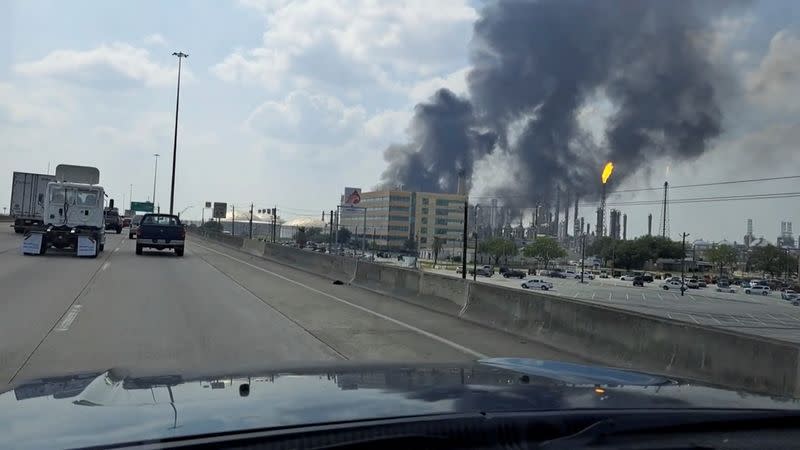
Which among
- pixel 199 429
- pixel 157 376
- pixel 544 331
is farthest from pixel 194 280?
pixel 199 429

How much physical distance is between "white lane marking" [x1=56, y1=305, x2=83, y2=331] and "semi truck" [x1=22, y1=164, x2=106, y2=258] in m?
17.8

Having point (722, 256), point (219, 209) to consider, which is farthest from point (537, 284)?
point (219, 209)

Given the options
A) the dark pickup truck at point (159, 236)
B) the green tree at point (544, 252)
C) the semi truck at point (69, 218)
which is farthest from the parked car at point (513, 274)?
the dark pickup truck at point (159, 236)

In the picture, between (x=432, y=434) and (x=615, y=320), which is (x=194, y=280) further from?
(x=432, y=434)

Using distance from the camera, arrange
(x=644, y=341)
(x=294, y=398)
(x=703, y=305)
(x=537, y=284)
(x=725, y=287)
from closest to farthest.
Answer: (x=294, y=398) → (x=644, y=341) → (x=703, y=305) → (x=537, y=284) → (x=725, y=287)

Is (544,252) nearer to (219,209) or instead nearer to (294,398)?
(294,398)

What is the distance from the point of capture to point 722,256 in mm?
31688

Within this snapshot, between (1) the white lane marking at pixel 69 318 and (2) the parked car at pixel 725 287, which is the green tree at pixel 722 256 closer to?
(2) the parked car at pixel 725 287

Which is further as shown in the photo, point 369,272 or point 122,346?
point 369,272

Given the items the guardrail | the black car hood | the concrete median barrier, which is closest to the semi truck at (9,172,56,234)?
the guardrail

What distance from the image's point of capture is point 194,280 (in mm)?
22172

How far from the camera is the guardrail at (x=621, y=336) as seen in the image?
721 cm

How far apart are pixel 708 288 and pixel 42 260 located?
25298 millimetres

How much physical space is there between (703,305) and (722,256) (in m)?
17.3
